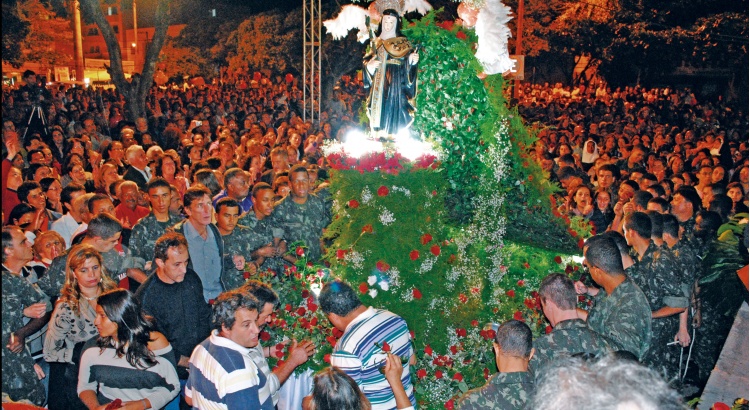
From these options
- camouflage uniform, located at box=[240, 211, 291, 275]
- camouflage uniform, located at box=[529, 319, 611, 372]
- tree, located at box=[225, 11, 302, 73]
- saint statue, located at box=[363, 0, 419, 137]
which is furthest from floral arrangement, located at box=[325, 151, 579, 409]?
tree, located at box=[225, 11, 302, 73]

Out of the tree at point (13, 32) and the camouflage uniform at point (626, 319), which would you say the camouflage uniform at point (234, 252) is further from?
the tree at point (13, 32)

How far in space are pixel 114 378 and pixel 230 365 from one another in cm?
90

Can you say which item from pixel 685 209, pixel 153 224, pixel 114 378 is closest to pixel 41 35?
pixel 153 224

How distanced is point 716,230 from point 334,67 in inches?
820

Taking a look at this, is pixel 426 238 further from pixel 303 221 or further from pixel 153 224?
pixel 153 224

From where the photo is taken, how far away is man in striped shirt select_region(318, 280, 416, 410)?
4.11 metres

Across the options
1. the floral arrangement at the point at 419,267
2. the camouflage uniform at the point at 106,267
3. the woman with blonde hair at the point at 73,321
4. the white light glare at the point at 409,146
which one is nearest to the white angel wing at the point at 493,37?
the white light glare at the point at 409,146

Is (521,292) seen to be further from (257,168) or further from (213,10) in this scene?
(213,10)

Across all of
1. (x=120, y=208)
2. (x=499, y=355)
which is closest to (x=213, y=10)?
(x=120, y=208)

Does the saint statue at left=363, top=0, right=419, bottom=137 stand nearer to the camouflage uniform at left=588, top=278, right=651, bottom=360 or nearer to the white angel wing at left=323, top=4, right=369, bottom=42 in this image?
the white angel wing at left=323, top=4, right=369, bottom=42

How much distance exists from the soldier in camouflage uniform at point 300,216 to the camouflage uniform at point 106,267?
4.60 feet

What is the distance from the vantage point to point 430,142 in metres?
6.86

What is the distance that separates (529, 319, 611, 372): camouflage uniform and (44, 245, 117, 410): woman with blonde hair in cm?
304

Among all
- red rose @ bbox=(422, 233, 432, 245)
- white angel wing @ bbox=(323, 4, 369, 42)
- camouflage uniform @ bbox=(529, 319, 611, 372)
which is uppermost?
white angel wing @ bbox=(323, 4, 369, 42)
